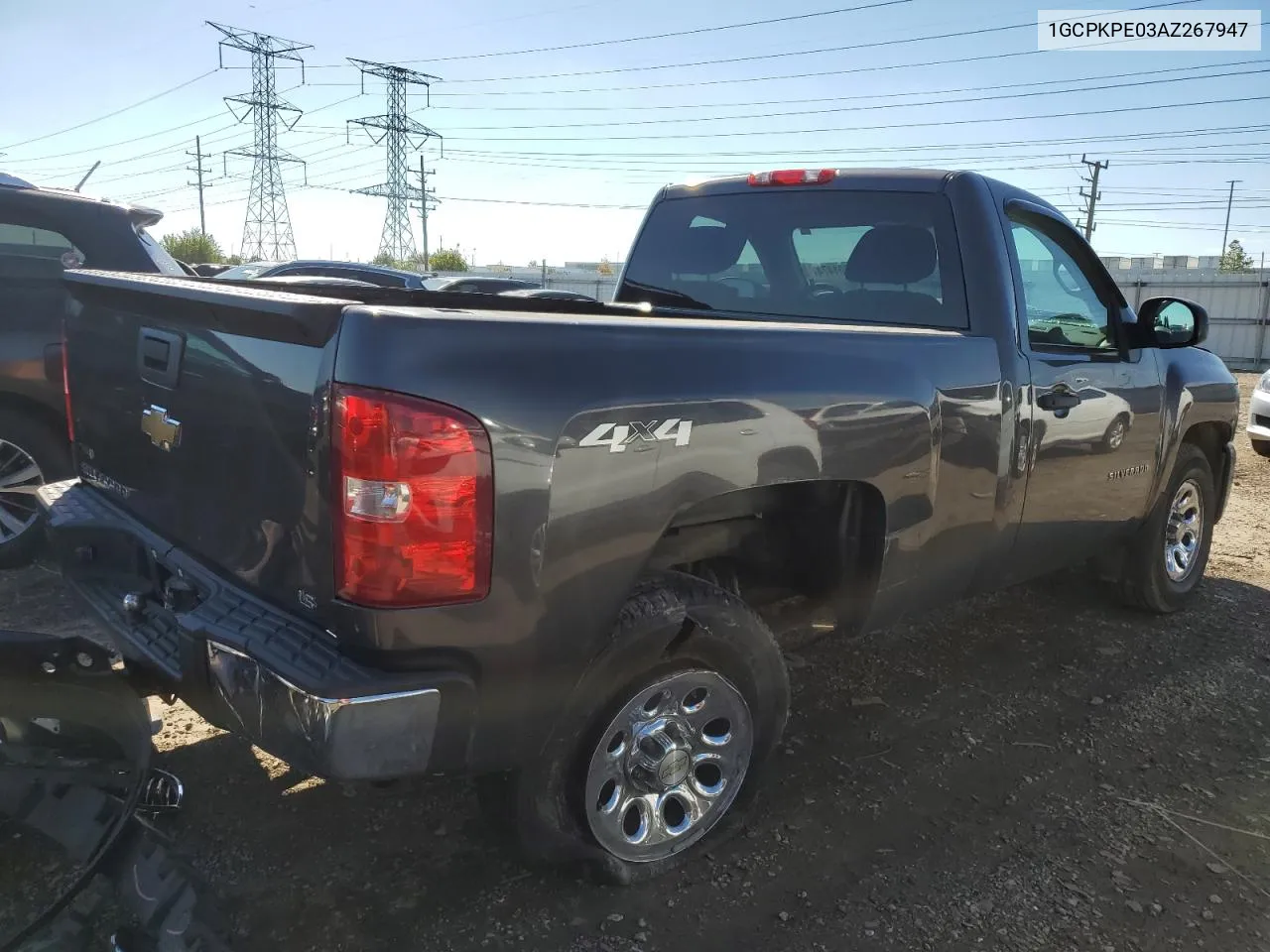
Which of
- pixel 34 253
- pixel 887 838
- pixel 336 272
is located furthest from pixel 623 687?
pixel 336 272

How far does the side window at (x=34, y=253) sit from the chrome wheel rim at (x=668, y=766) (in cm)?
416

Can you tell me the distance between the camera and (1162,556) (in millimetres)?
4828

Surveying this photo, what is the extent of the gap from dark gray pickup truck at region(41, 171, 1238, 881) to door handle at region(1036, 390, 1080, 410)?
0.05 feet

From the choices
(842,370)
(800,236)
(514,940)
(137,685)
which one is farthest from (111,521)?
(800,236)

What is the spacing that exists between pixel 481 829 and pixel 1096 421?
2.81 metres

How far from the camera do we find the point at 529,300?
136 inches

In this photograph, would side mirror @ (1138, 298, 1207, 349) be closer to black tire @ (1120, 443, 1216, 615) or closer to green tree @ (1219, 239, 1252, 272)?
black tire @ (1120, 443, 1216, 615)

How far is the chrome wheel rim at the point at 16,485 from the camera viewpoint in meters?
4.89

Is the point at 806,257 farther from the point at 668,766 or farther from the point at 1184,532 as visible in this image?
the point at 1184,532

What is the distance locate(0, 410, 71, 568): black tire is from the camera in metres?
4.84

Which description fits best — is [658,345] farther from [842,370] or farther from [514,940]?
[514,940]

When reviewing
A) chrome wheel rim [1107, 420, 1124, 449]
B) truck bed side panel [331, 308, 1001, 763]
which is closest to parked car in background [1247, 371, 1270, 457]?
chrome wheel rim [1107, 420, 1124, 449]

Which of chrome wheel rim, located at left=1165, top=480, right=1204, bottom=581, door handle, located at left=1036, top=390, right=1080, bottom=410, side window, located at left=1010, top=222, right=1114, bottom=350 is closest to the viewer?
door handle, located at left=1036, top=390, right=1080, bottom=410

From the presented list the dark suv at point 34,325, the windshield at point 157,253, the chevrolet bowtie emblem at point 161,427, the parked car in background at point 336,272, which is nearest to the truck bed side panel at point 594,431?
the chevrolet bowtie emblem at point 161,427
